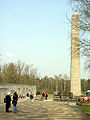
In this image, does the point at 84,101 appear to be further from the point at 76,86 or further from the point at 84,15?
the point at 84,15

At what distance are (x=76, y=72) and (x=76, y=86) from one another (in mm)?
2011

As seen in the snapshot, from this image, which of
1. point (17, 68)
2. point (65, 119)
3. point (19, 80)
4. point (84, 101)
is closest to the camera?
point (65, 119)

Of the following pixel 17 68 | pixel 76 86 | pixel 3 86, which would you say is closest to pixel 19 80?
pixel 17 68

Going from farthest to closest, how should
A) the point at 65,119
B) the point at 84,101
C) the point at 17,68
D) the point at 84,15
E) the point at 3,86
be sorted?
1. the point at 17,68
2. the point at 3,86
3. the point at 84,101
4. the point at 84,15
5. the point at 65,119

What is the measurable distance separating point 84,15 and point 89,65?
299 cm

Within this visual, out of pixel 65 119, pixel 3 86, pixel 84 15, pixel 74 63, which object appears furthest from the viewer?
pixel 74 63

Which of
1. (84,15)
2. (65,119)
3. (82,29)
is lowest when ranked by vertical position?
(65,119)

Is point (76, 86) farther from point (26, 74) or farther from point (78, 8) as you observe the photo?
point (26, 74)

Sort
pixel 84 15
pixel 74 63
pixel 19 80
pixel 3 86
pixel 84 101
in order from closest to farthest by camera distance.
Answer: pixel 84 15, pixel 84 101, pixel 3 86, pixel 74 63, pixel 19 80

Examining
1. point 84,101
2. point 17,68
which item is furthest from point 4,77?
point 84,101

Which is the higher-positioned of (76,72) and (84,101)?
(76,72)

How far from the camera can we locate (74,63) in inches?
1166

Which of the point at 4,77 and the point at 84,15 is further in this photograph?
the point at 4,77

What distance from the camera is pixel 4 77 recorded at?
57281mm
